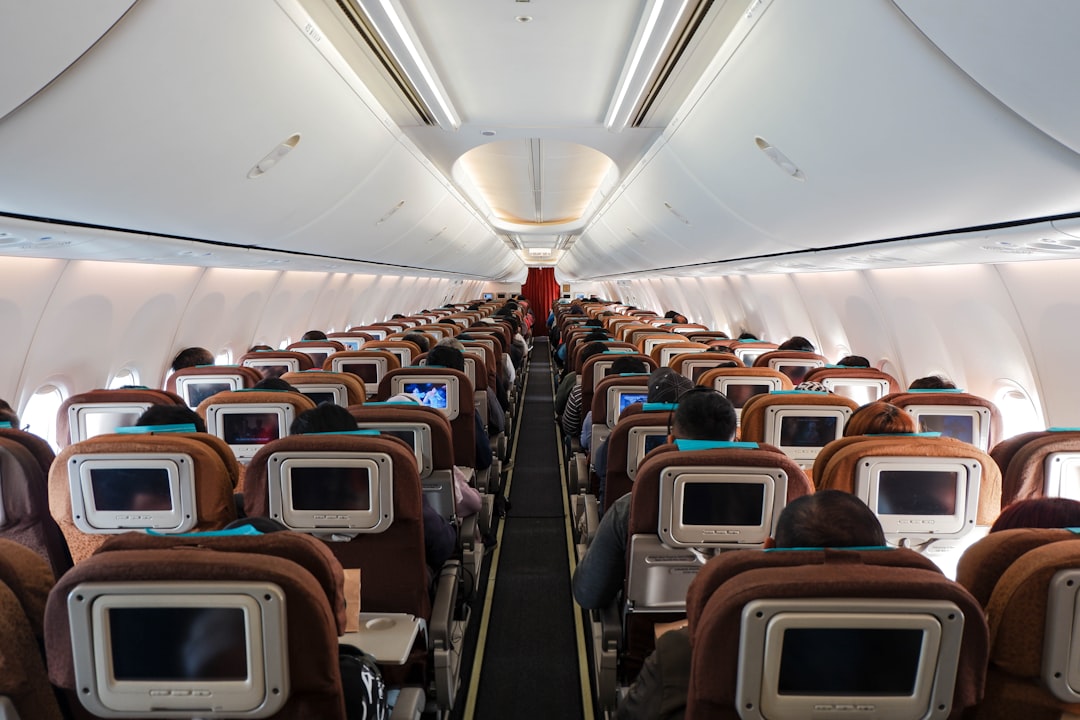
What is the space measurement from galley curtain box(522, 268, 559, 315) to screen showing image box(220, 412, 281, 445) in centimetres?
3268

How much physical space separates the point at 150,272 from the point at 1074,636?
26.7ft

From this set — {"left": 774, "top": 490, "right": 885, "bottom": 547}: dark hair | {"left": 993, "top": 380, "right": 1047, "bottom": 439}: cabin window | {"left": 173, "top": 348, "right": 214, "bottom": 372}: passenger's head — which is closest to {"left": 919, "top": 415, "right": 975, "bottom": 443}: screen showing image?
{"left": 993, "top": 380, "right": 1047, "bottom": 439}: cabin window

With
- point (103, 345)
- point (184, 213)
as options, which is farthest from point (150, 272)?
point (184, 213)

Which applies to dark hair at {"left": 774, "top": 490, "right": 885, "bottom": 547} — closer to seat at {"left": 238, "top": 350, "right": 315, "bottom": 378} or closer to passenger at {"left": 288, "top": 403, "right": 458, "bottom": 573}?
passenger at {"left": 288, "top": 403, "right": 458, "bottom": 573}

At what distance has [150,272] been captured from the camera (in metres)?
7.52

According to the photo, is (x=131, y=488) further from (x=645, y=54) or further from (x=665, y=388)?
(x=645, y=54)

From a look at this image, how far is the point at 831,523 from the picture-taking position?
81.7 inches

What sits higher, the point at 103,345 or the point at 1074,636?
the point at 103,345

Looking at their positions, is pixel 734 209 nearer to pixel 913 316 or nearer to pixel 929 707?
pixel 913 316

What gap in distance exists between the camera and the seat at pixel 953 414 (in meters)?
4.54

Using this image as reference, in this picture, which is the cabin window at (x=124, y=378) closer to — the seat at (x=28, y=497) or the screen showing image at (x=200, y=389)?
the screen showing image at (x=200, y=389)

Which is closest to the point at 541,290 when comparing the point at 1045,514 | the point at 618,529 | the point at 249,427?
the point at 249,427

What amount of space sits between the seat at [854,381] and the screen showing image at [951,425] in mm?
1297

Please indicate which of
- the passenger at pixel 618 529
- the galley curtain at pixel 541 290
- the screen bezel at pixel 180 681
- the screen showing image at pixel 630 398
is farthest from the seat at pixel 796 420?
the galley curtain at pixel 541 290
